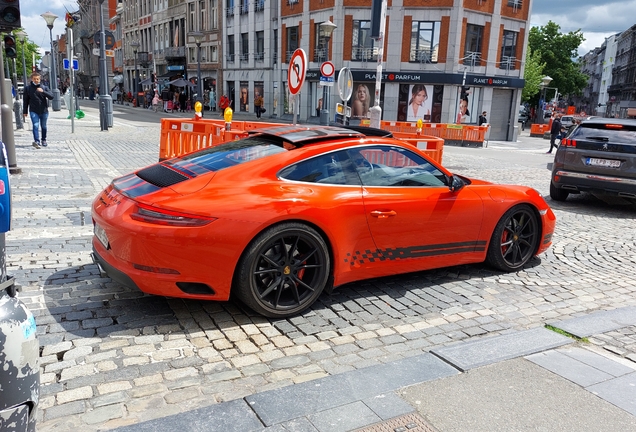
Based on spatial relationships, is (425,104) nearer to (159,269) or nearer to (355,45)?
(355,45)

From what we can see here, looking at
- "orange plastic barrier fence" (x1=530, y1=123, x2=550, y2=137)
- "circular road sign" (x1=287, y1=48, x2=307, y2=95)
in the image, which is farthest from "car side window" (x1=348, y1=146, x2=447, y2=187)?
"orange plastic barrier fence" (x1=530, y1=123, x2=550, y2=137)

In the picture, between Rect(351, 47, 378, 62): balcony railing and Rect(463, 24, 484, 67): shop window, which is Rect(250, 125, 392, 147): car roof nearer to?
Rect(351, 47, 378, 62): balcony railing

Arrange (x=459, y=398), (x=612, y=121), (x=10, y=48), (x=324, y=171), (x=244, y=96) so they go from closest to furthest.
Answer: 1. (x=459, y=398)
2. (x=324, y=171)
3. (x=612, y=121)
4. (x=10, y=48)
5. (x=244, y=96)

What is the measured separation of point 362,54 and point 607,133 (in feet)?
87.3

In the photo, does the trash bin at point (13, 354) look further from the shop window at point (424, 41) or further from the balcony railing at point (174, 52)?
the balcony railing at point (174, 52)

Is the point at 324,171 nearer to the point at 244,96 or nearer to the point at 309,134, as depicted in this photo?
the point at 309,134

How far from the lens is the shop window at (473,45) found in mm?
33938

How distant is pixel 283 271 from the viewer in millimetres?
4227

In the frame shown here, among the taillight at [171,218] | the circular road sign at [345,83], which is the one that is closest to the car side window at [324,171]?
the taillight at [171,218]

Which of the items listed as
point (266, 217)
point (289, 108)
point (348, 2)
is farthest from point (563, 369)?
point (289, 108)

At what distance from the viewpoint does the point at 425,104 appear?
34281 mm

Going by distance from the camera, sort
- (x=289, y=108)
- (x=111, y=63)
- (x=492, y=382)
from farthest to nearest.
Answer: (x=111, y=63) → (x=289, y=108) → (x=492, y=382)

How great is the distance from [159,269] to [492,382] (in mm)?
2360

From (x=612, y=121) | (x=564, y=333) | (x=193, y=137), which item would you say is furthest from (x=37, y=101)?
(x=564, y=333)
